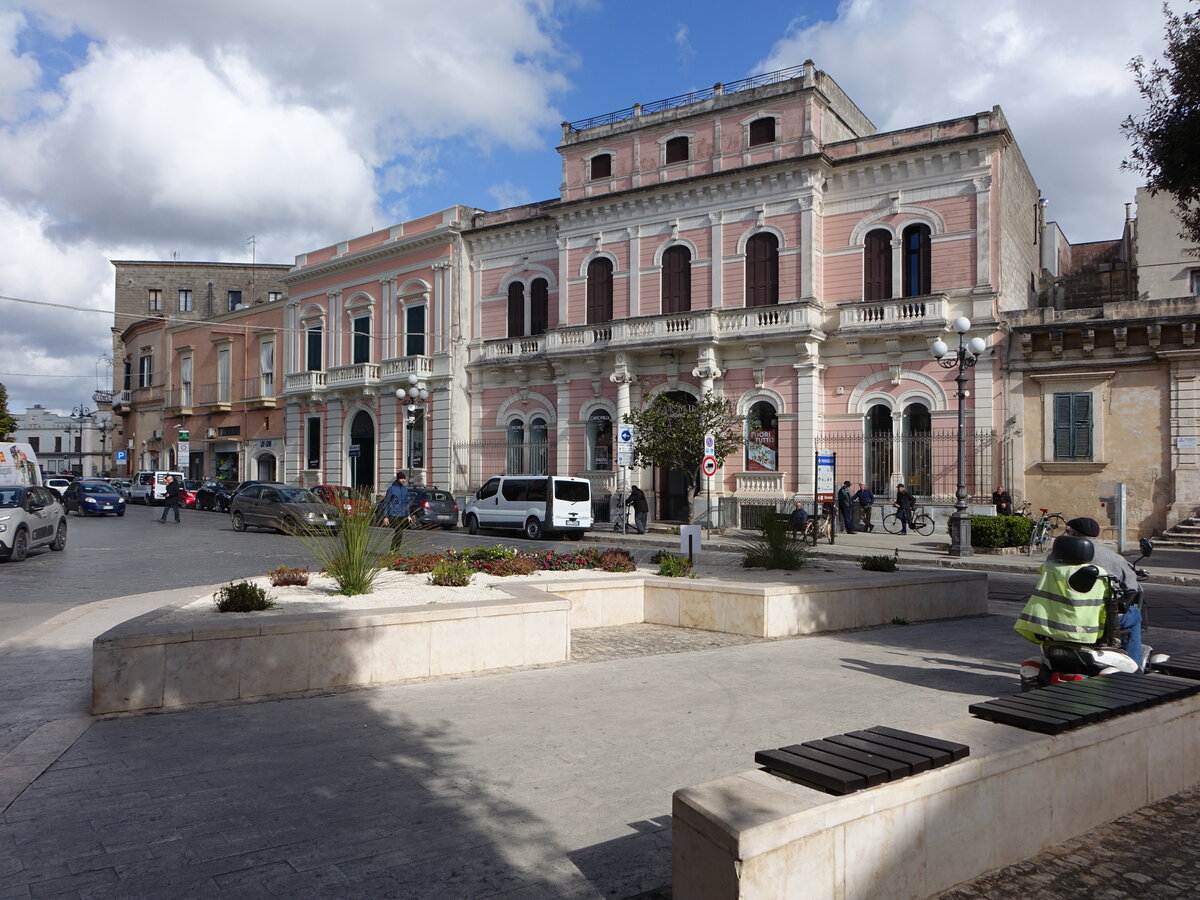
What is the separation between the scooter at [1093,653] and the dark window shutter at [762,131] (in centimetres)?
2457

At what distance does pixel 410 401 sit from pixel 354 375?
4048 mm

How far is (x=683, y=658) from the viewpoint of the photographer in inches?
341

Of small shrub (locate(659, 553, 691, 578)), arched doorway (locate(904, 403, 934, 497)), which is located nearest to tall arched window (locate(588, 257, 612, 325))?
arched doorway (locate(904, 403, 934, 497))

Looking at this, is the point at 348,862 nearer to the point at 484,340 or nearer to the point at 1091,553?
the point at 1091,553

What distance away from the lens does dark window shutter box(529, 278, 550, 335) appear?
34.5m

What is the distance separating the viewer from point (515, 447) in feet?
113

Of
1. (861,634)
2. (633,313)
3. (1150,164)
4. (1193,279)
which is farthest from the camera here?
(633,313)

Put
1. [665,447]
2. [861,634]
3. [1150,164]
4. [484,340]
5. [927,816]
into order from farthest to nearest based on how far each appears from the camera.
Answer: [484,340] < [665,447] < [1150,164] < [861,634] < [927,816]

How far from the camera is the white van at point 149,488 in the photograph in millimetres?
42281

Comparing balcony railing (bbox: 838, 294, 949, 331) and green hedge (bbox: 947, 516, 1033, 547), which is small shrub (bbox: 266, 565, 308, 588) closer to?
green hedge (bbox: 947, 516, 1033, 547)

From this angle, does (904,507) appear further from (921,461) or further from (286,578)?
(286,578)

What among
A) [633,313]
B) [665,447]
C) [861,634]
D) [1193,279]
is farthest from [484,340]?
[861,634]

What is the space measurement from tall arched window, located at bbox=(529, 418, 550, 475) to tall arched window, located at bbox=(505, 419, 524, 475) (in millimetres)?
456

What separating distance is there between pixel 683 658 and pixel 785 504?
1929cm
